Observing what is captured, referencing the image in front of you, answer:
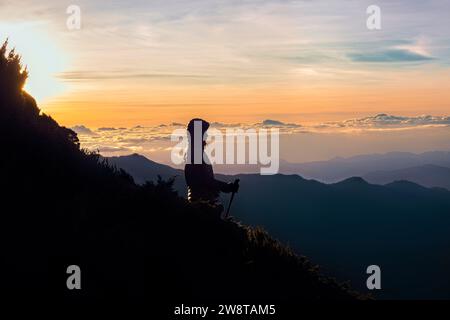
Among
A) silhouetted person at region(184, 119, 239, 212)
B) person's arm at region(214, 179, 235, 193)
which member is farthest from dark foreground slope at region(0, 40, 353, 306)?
silhouetted person at region(184, 119, 239, 212)

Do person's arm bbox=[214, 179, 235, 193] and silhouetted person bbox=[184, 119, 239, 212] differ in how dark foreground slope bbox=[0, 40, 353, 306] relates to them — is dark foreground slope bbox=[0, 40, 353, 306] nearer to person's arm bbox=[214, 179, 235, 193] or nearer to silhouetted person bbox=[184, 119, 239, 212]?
person's arm bbox=[214, 179, 235, 193]

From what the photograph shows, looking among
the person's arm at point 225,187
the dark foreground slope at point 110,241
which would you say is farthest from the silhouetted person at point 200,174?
the dark foreground slope at point 110,241

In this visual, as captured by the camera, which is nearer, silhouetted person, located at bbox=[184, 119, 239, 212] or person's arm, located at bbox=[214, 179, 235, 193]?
person's arm, located at bbox=[214, 179, 235, 193]

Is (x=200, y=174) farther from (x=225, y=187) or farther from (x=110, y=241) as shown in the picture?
(x=110, y=241)

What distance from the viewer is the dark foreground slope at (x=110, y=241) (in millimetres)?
8805

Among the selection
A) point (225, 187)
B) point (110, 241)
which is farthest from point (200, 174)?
point (110, 241)

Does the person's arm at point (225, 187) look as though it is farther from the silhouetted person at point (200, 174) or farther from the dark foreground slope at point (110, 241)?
the dark foreground slope at point (110, 241)

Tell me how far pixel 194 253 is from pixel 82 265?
217 cm

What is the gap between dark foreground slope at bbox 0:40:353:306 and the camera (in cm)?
880

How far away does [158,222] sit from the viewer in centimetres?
1089
